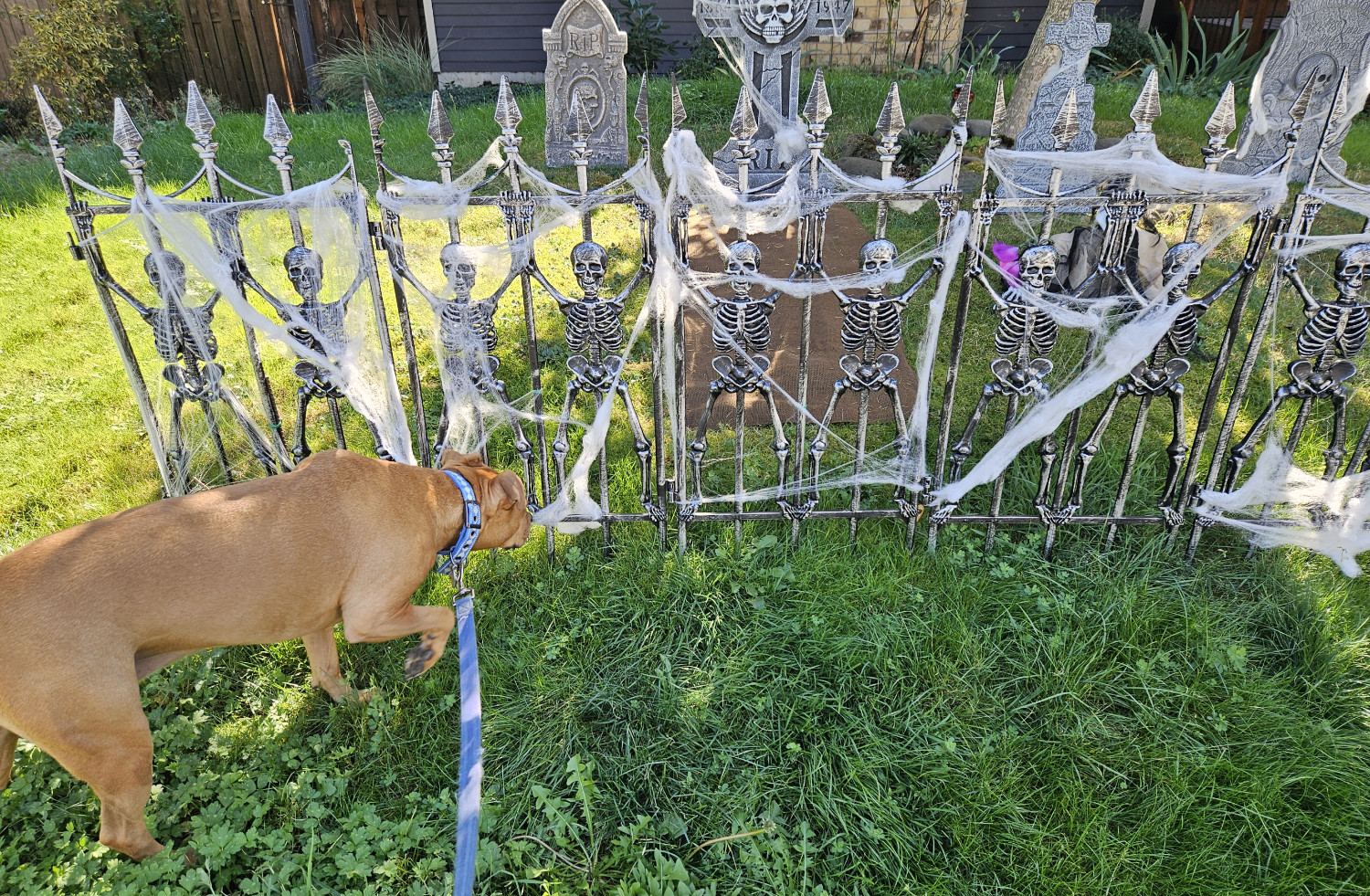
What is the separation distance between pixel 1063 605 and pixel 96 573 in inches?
131

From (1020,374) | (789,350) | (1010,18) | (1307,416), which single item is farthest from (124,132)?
(1010,18)

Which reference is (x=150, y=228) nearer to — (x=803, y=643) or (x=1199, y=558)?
(x=803, y=643)

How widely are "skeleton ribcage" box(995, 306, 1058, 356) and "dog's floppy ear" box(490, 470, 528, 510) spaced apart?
1937 millimetres

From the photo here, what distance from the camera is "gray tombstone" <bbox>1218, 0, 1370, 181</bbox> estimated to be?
6402mm

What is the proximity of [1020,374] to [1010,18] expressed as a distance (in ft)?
40.9

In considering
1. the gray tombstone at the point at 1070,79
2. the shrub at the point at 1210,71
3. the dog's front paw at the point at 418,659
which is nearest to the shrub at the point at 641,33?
the gray tombstone at the point at 1070,79

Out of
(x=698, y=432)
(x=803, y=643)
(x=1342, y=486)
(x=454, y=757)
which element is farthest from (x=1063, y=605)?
(x=454, y=757)

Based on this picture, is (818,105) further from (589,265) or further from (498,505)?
(498,505)

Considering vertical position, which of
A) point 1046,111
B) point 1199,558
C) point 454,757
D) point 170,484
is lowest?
point 454,757

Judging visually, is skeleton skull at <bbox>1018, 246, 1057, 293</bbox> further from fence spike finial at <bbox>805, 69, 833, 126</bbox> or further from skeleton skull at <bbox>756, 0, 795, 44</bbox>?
skeleton skull at <bbox>756, 0, 795, 44</bbox>

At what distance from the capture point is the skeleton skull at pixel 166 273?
300cm

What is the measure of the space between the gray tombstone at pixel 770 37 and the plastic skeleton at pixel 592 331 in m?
4.79

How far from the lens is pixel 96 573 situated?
224 cm

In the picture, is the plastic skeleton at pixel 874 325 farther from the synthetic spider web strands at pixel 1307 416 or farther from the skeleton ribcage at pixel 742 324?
the synthetic spider web strands at pixel 1307 416
